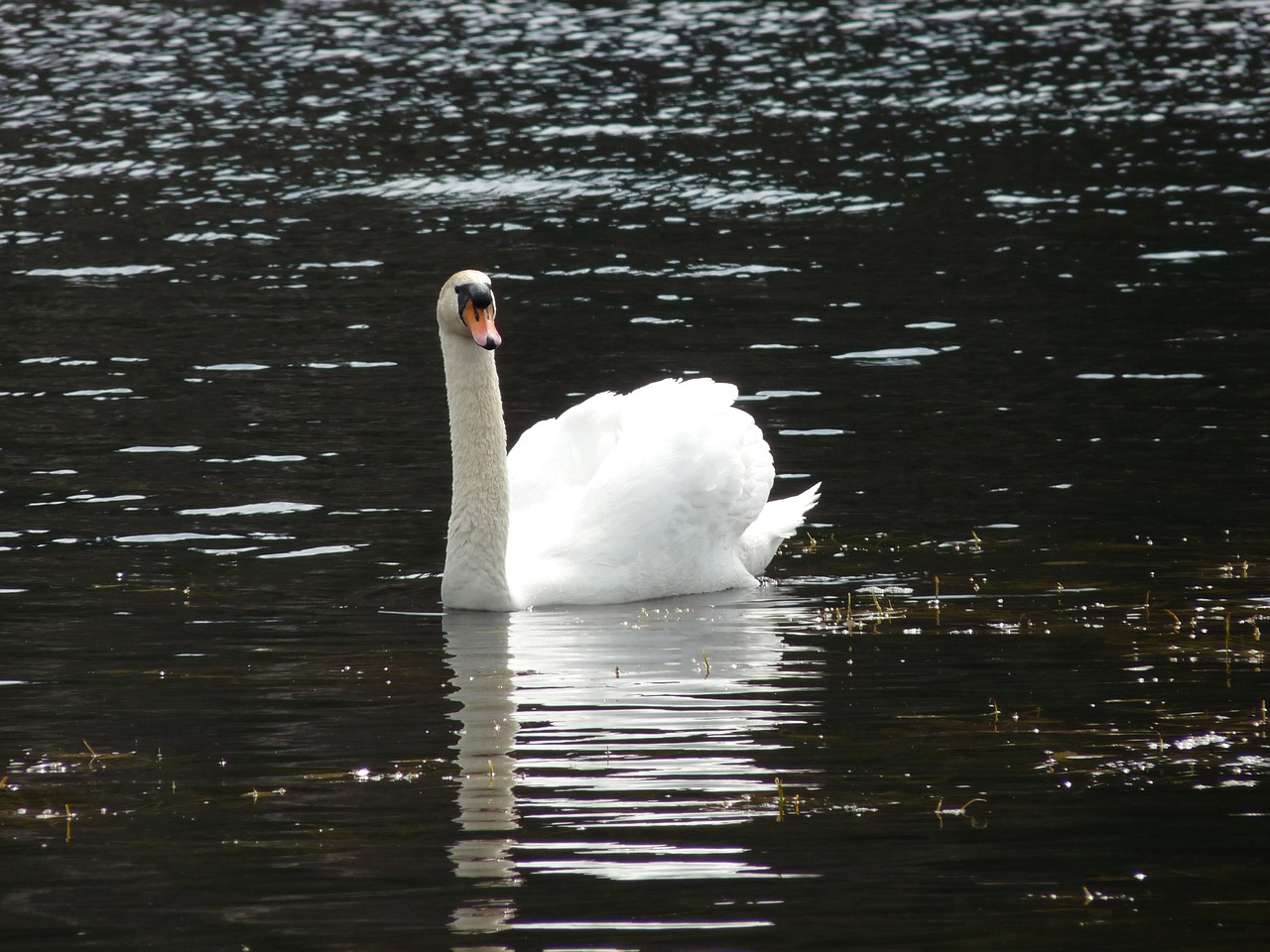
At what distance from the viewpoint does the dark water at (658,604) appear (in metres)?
6.71

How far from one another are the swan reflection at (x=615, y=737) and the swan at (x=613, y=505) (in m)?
0.18

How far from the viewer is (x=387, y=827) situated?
23.6 feet

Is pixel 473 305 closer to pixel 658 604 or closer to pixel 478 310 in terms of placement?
pixel 478 310

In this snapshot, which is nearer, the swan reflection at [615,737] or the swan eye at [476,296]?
the swan reflection at [615,737]

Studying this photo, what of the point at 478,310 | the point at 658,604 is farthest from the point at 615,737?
the point at 478,310

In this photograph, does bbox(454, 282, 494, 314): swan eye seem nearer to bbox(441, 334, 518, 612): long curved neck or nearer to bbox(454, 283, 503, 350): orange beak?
bbox(454, 283, 503, 350): orange beak

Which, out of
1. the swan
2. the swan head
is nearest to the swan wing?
the swan

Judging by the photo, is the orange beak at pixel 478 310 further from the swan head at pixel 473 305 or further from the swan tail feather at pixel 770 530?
the swan tail feather at pixel 770 530

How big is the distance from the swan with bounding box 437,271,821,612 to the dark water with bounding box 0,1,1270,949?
257 millimetres

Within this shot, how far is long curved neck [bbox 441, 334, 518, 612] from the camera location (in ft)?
36.6

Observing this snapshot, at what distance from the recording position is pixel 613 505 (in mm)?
11617

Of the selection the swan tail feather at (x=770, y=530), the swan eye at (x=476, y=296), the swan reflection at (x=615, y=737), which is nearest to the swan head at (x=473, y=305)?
the swan eye at (x=476, y=296)

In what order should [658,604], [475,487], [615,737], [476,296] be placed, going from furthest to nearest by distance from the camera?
[658,604] < [475,487] < [476,296] < [615,737]

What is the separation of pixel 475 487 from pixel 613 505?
797 mm
